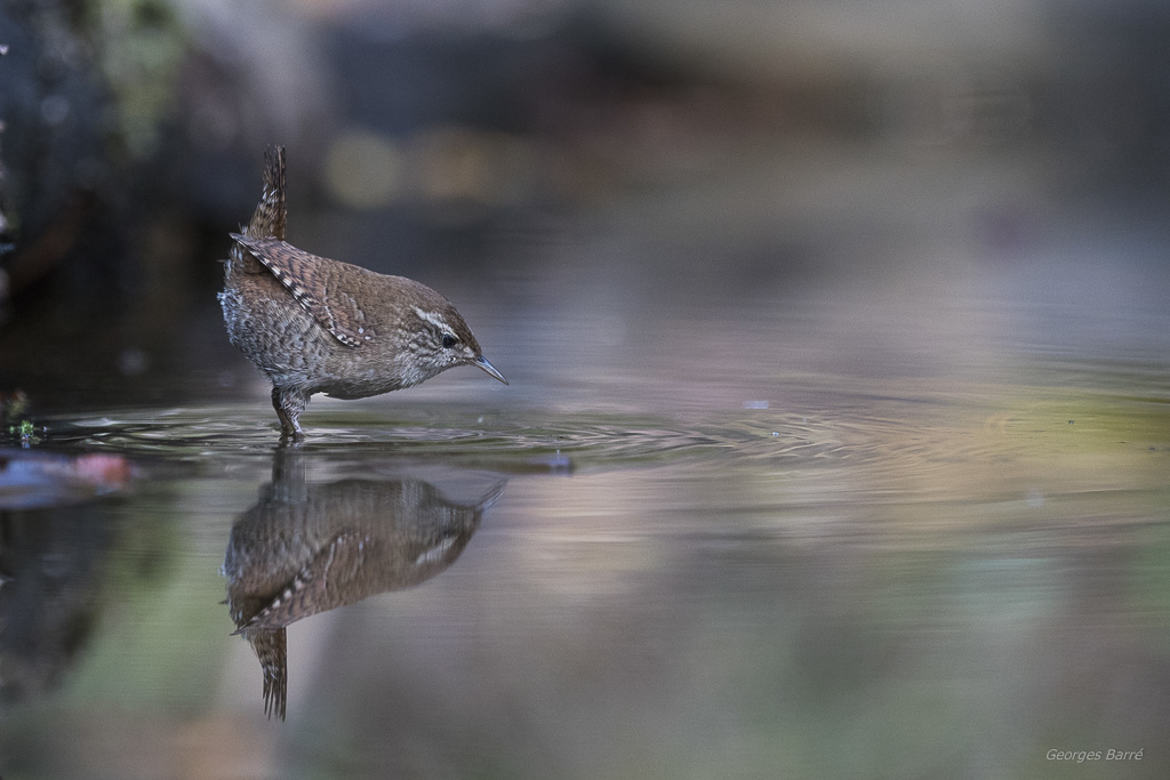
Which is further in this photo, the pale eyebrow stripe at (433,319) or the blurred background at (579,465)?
the pale eyebrow stripe at (433,319)

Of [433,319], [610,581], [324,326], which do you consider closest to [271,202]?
[324,326]

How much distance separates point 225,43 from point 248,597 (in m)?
10.9

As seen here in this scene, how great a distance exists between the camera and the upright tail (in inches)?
275

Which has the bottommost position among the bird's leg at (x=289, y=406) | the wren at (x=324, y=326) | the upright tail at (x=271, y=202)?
the bird's leg at (x=289, y=406)

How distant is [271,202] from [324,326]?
70 centimetres

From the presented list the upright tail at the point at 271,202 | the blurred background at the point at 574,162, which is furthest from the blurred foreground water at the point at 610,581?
the blurred background at the point at 574,162

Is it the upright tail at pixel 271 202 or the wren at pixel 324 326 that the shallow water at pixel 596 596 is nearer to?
the wren at pixel 324 326

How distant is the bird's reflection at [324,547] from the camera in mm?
4207

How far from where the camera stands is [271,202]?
7078 millimetres

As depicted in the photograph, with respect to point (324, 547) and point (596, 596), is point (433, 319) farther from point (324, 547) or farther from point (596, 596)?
point (596, 596)

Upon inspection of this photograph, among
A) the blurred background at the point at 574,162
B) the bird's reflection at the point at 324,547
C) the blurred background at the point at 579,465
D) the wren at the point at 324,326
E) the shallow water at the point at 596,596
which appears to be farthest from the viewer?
the blurred background at the point at 574,162

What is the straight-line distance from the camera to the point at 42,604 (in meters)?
4.23

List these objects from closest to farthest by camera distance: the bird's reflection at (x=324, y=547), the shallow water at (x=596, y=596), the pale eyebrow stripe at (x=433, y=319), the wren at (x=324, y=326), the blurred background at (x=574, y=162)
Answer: the shallow water at (x=596, y=596) → the bird's reflection at (x=324, y=547) → the wren at (x=324, y=326) → the pale eyebrow stripe at (x=433, y=319) → the blurred background at (x=574, y=162)

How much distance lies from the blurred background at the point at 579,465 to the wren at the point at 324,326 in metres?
0.24
